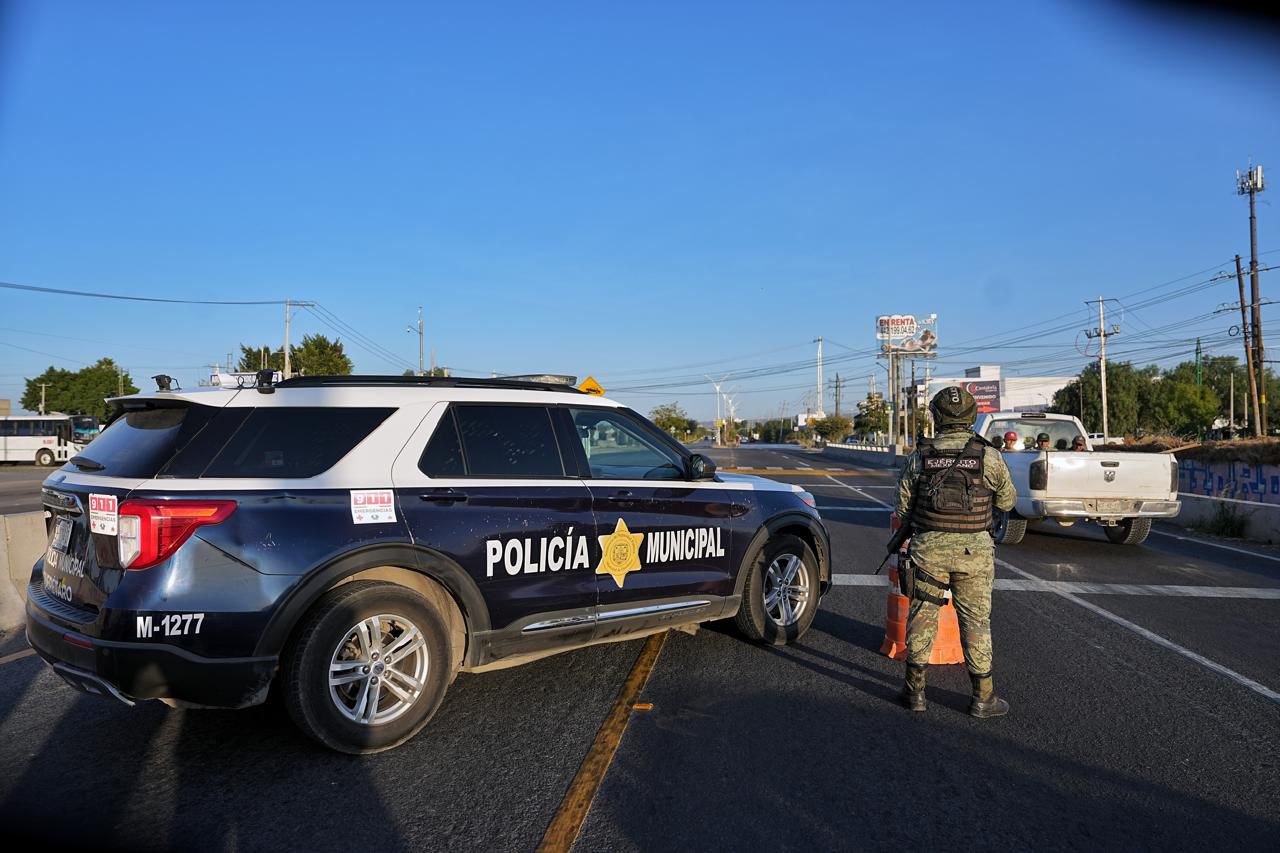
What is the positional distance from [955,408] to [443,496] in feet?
9.46

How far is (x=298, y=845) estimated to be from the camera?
318 cm

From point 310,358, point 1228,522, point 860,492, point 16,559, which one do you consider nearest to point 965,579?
point 16,559

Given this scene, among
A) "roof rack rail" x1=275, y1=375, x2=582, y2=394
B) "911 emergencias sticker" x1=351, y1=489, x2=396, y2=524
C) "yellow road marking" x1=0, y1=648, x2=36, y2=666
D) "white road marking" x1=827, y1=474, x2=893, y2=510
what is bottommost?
"yellow road marking" x1=0, y1=648, x2=36, y2=666

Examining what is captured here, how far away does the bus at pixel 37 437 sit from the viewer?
4391 centimetres

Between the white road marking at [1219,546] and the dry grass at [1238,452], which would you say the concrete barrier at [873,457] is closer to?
the dry grass at [1238,452]

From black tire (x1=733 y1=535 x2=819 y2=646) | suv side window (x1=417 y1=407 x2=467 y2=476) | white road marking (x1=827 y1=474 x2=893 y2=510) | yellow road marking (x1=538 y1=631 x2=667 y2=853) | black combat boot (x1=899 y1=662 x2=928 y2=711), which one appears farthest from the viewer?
white road marking (x1=827 y1=474 x2=893 y2=510)

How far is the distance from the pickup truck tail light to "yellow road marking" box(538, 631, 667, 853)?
24.0 feet

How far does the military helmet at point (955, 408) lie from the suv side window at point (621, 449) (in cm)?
166

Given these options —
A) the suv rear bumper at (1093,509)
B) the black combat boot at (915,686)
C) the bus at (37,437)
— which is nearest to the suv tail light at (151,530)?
the black combat boot at (915,686)

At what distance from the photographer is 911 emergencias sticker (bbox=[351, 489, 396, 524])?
4.01 metres

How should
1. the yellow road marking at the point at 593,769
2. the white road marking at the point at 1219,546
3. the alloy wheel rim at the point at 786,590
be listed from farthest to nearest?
1. the white road marking at the point at 1219,546
2. the alloy wheel rim at the point at 786,590
3. the yellow road marking at the point at 593,769

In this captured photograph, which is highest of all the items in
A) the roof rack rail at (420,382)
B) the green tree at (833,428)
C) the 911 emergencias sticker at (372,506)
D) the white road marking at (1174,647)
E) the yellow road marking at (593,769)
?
the green tree at (833,428)

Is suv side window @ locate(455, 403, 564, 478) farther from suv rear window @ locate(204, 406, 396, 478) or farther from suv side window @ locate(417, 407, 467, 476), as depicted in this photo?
suv rear window @ locate(204, 406, 396, 478)

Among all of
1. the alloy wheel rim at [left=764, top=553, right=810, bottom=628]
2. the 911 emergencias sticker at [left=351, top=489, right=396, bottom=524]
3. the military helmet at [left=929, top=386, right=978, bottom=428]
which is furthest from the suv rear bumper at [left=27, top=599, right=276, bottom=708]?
the military helmet at [left=929, top=386, right=978, bottom=428]
